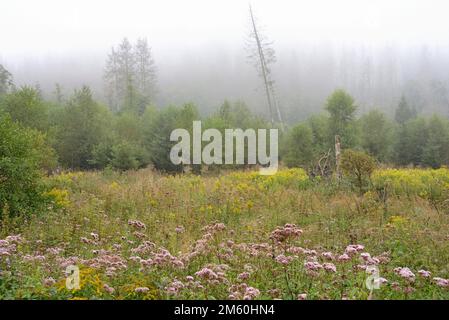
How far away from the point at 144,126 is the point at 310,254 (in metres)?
22.2

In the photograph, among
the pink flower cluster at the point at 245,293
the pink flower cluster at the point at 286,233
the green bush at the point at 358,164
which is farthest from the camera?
the green bush at the point at 358,164

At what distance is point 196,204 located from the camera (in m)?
9.80

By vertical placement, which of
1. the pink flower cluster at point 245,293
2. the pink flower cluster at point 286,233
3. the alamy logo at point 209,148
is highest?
the pink flower cluster at point 286,233

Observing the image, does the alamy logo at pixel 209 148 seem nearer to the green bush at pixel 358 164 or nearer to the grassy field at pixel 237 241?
the grassy field at pixel 237 241

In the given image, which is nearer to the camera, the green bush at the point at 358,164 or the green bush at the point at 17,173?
the green bush at the point at 17,173

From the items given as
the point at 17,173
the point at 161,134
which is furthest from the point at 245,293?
the point at 161,134

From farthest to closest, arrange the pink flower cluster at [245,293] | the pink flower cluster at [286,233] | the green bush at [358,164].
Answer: the green bush at [358,164], the pink flower cluster at [286,233], the pink flower cluster at [245,293]

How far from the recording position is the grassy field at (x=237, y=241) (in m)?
4.18

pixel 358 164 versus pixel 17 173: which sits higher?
pixel 17 173

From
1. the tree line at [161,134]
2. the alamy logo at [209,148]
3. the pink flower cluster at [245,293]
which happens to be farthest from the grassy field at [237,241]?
the alamy logo at [209,148]

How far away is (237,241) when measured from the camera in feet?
22.5

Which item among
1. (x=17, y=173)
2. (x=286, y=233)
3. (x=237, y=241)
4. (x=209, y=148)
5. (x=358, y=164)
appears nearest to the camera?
(x=286, y=233)

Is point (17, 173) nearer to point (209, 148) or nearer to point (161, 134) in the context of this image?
point (209, 148)

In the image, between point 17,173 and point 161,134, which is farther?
point 161,134
